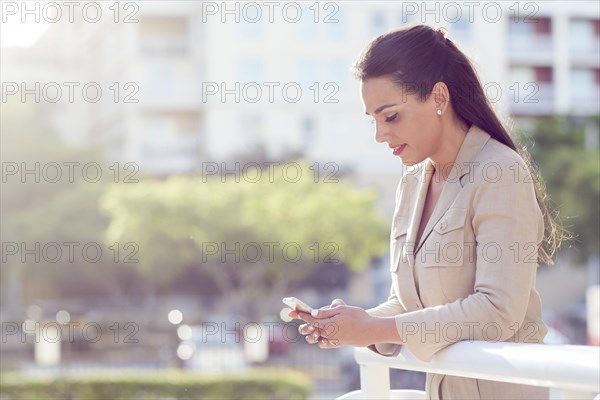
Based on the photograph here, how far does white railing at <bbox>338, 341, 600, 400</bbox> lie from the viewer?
0.91m

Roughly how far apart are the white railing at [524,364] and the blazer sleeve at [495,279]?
0.05 metres

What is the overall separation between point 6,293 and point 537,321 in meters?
26.1

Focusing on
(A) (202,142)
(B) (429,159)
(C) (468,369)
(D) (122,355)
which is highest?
(A) (202,142)

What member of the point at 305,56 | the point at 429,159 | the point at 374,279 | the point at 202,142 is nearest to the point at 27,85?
the point at 202,142

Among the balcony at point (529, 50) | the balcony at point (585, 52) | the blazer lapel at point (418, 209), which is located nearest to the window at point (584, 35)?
the balcony at point (585, 52)

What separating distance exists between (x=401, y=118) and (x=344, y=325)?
12.4 inches

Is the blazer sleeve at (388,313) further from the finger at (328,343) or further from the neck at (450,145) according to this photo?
the neck at (450,145)

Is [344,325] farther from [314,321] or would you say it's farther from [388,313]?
[388,313]

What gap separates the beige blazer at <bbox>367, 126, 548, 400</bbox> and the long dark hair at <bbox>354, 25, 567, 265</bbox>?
4cm

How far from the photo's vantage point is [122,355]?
40.0 ft

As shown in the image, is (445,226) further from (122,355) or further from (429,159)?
(122,355)

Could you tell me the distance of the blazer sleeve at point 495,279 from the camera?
128 centimetres

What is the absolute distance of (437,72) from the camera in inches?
57.6

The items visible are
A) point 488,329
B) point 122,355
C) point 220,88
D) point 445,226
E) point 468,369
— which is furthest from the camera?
point 220,88
